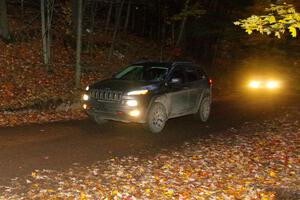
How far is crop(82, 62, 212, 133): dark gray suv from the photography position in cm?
1077

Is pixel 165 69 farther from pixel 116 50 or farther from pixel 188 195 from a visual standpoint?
pixel 116 50

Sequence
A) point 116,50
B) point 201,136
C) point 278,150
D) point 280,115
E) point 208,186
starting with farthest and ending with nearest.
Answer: point 116,50
point 280,115
point 201,136
point 278,150
point 208,186

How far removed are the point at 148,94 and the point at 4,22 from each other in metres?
11.0

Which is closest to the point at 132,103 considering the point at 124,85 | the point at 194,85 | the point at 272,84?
the point at 124,85

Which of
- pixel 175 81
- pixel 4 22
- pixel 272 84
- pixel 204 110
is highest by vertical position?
pixel 4 22

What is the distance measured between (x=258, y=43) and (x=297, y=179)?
56.9 ft

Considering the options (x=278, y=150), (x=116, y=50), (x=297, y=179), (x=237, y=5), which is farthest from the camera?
(x=237, y=5)

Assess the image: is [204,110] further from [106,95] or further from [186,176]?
[186,176]

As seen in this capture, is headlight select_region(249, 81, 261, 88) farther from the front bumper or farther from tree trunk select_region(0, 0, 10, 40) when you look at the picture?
tree trunk select_region(0, 0, 10, 40)

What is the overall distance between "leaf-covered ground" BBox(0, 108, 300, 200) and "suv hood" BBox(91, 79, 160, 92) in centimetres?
191

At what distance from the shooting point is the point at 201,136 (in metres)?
11.4

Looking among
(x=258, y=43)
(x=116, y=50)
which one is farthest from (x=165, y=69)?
(x=258, y=43)

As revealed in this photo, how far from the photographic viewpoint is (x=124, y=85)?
11070 millimetres

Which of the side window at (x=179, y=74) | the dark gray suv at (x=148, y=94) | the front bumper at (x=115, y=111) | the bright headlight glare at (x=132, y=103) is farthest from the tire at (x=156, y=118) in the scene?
the side window at (x=179, y=74)
